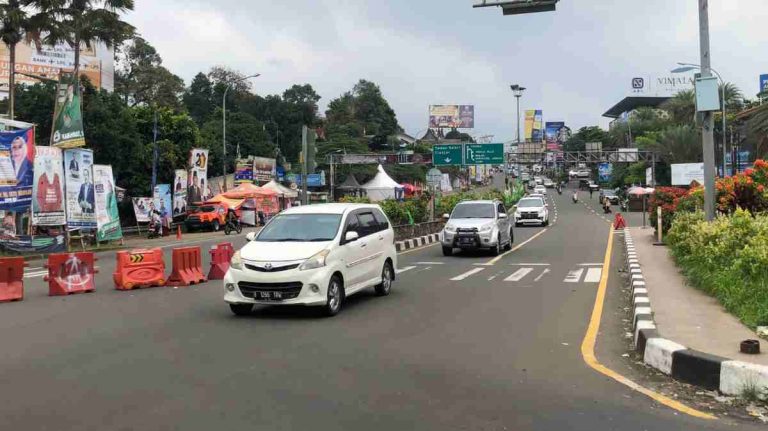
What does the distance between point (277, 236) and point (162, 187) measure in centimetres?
2937

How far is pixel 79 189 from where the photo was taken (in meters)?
24.0

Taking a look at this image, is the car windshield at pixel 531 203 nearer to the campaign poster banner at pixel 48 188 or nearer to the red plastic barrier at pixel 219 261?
the campaign poster banner at pixel 48 188

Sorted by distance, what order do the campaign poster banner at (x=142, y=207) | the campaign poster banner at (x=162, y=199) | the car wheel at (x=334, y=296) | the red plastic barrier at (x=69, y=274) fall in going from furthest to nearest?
the campaign poster banner at (x=162, y=199) → the campaign poster banner at (x=142, y=207) → the red plastic barrier at (x=69, y=274) → the car wheel at (x=334, y=296)

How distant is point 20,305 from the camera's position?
11.4 metres

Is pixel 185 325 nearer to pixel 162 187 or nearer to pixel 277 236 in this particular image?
pixel 277 236

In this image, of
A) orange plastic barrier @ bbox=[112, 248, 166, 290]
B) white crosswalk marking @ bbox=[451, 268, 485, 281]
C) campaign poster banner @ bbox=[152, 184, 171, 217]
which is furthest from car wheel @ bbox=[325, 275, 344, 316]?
campaign poster banner @ bbox=[152, 184, 171, 217]

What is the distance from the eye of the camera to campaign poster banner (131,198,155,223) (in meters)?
36.7

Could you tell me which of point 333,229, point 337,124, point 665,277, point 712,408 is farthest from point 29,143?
point 337,124

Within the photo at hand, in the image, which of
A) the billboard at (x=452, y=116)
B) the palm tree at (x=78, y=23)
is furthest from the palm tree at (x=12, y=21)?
the billboard at (x=452, y=116)

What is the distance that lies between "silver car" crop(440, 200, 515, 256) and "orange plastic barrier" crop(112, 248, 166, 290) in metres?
9.19

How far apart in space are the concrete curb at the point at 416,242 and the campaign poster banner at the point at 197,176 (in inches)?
791

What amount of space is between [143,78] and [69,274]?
5814 centimetres

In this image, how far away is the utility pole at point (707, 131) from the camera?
44.6 feet

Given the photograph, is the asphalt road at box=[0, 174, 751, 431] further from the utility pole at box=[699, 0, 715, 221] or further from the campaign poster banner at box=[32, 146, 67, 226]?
the campaign poster banner at box=[32, 146, 67, 226]
